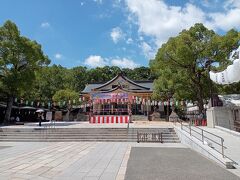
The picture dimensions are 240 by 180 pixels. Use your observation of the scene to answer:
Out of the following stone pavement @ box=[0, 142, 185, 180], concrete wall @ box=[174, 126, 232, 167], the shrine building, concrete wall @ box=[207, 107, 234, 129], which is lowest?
stone pavement @ box=[0, 142, 185, 180]

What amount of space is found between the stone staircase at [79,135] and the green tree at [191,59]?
7494mm

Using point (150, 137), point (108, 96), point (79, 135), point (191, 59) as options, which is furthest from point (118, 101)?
point (150, 137)

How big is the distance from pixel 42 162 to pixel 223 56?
17.7 meters

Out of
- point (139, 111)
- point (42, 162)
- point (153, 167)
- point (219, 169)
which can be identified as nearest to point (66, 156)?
point (42, 162)

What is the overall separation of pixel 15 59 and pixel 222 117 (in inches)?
782

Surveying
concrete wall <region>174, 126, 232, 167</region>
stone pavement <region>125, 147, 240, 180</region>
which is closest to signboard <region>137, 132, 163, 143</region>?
concrete wall <region>174, 126, 232, 167</region>

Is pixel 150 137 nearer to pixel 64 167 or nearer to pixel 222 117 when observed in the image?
pixel 222 117

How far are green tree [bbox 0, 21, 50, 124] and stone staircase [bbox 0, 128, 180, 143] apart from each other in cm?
667

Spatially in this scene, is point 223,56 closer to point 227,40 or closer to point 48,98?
point 227,40

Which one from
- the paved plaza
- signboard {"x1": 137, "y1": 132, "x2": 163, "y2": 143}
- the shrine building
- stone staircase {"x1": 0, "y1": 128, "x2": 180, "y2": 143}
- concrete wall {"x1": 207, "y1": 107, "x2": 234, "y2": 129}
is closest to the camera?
the paved plaza

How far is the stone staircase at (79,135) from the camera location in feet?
55.4

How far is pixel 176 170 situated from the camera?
7711 mm

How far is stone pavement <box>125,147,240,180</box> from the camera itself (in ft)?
22.7

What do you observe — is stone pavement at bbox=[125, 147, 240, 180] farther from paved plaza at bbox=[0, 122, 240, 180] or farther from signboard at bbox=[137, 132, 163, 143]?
signboard at bbox=[137, 132, 163, 143]
